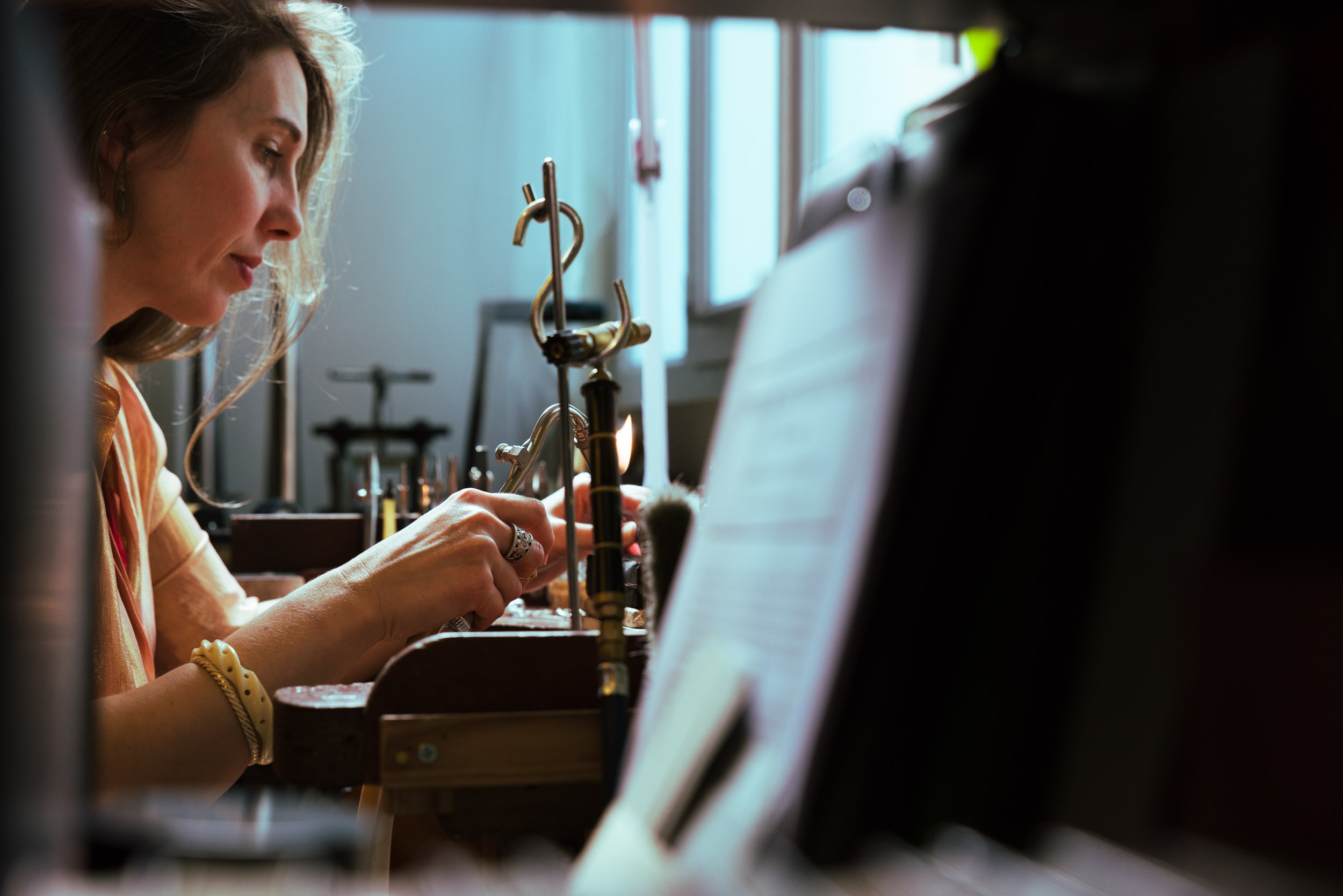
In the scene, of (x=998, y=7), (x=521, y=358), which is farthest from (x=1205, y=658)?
(x=521, y=358)

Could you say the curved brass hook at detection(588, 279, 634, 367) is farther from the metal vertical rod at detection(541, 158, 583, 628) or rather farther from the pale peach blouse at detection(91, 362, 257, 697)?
the pale peach blouse at detection(91, 362, 257, 697)

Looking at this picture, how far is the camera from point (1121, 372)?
0.20m

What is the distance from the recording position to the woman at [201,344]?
562 millimetres

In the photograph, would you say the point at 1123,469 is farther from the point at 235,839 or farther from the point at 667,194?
the point at 667,194

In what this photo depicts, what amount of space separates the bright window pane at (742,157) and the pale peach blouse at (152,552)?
50 cm

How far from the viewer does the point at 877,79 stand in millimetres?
398

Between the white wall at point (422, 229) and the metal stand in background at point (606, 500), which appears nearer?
the metal stand in background at point (606, 500)

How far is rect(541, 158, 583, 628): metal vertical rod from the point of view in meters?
0.42

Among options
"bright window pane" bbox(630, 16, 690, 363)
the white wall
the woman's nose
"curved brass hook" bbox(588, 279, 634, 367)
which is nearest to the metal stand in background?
"curved brass hook" bbox(588, 279, 634, 367)

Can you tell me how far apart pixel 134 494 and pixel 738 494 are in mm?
840

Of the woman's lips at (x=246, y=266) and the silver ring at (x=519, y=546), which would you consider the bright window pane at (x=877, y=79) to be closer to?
the silver ring at (x=519, y=546)

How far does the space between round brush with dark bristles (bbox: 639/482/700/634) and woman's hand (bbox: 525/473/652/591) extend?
19cm

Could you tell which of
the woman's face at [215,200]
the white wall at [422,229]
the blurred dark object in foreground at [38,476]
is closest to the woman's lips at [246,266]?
the woman's face at [215,200]

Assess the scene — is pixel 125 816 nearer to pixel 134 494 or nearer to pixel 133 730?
pixel 133 730
